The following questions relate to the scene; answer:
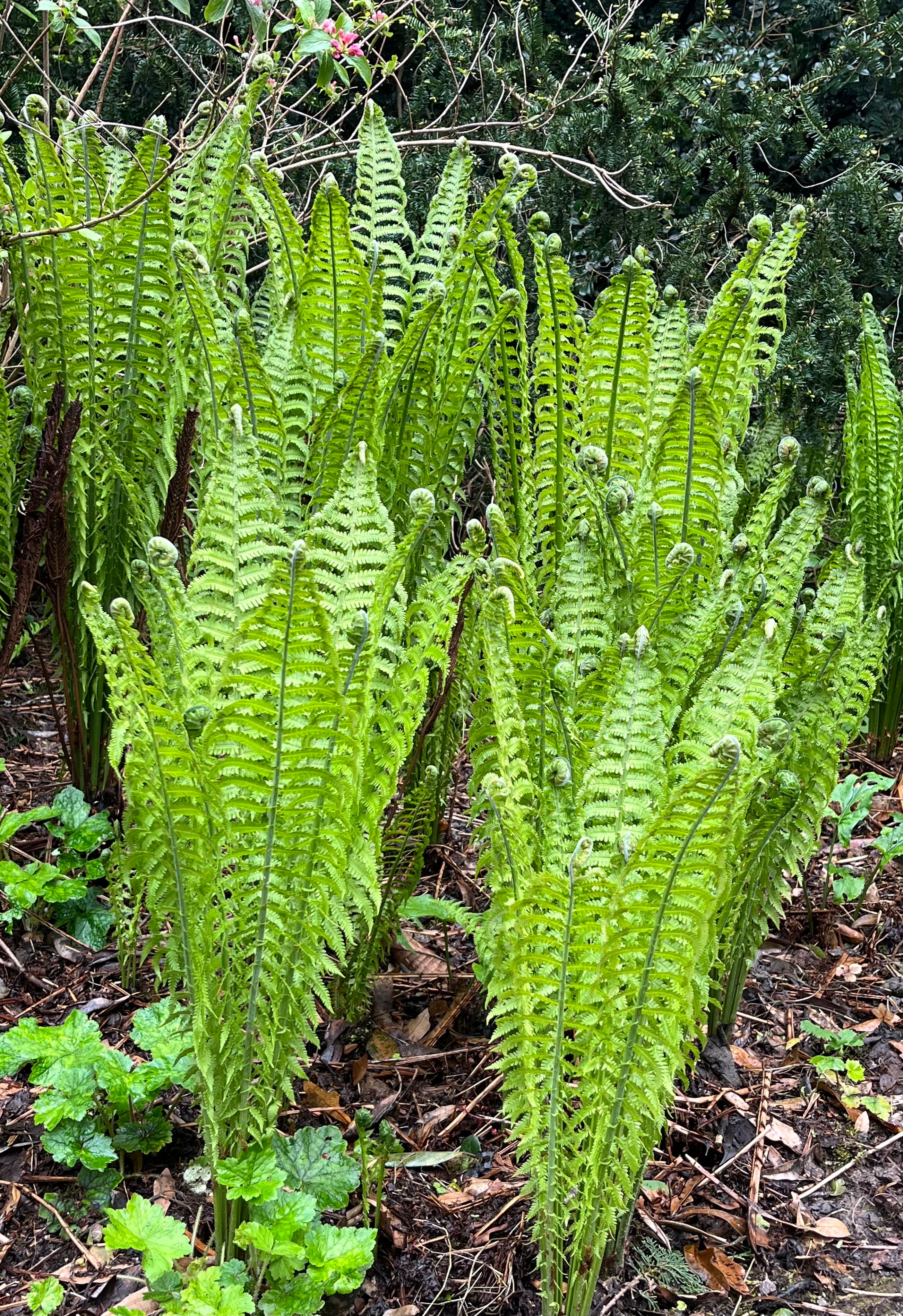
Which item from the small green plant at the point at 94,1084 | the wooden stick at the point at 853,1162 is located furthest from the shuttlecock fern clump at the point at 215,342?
the wooden stick at the point at 853,1162

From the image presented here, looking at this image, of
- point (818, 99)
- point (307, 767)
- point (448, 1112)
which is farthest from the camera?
point (818, 99)

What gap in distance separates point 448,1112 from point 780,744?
0.84m

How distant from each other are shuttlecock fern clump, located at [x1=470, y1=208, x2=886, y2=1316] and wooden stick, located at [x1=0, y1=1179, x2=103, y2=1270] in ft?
2.10

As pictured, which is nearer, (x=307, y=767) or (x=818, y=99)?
(x=307, y=767)

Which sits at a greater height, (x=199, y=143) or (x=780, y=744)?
(x=199, y=143)

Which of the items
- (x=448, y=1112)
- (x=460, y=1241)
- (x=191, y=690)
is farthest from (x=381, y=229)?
(x=460, y=1241)

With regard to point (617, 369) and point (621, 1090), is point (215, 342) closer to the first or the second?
point (617, 369)

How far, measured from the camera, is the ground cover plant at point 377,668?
1290mm

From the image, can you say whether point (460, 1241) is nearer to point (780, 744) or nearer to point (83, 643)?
point (780, 744)

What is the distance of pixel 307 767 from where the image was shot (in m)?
1.29

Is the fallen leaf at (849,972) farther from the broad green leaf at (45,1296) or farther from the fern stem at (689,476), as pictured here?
the broad green leaf at (45,1296)

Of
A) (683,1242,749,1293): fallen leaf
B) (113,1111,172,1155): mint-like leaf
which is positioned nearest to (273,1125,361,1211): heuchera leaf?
(113,1111,172,1155): mint-like leaf

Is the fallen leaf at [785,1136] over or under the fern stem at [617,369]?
under

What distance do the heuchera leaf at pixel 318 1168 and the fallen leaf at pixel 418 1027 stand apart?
42 cm
